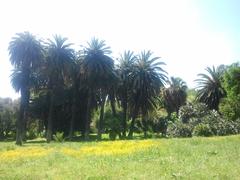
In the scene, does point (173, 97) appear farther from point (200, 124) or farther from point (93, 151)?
point (93, 151)

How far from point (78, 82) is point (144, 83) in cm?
982

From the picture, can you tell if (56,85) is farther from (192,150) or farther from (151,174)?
(151,174)

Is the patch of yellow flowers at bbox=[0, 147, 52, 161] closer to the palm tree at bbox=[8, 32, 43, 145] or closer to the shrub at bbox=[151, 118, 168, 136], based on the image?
the palm tree at bbox=[8, 32, 43, 145]

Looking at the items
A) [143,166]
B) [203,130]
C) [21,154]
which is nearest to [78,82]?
[203,130]

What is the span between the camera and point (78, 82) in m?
65.1

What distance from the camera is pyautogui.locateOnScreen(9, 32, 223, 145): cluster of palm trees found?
5722 centimetres

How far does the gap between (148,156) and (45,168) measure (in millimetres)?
5202

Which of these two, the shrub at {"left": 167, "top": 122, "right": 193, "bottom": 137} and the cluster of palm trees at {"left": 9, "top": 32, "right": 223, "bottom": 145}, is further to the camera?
the cluster of palm trees at {"left": 9, "top": 32, "right": 223, "bottom": 145}

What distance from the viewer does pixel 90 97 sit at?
199 feet

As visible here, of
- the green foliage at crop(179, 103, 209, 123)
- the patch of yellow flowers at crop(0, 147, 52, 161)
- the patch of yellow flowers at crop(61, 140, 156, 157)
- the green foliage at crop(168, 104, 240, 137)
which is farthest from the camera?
the green foliage at crop(179, 103, 209, 123)

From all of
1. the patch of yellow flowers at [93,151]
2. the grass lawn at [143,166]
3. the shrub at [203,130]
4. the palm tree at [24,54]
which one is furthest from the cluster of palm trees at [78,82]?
the grass lawn at [143,166]

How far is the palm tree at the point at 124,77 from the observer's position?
64875 millimetres

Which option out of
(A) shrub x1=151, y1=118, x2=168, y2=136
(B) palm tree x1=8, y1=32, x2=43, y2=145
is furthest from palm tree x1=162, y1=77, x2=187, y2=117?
(B) palm tree x1=8, y1=32, x2=43, y2=145

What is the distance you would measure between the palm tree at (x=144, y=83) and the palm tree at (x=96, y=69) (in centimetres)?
447
